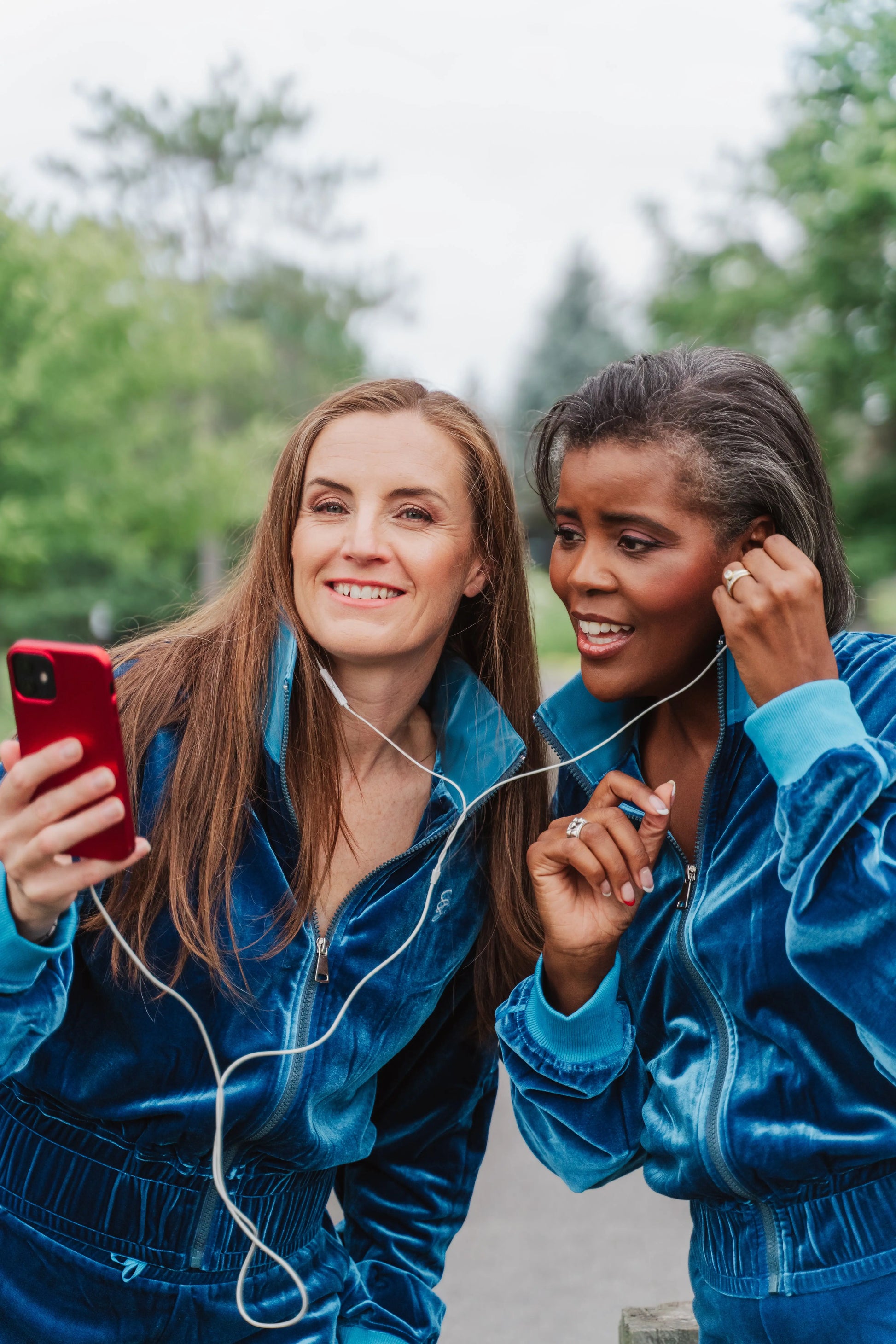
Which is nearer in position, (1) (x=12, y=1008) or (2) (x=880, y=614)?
(1) (x=12, y=1008)

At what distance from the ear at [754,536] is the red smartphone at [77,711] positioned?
43.7 inches

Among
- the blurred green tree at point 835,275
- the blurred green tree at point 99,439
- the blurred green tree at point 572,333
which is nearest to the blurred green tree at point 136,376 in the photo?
the blurred green tree at point 99,439

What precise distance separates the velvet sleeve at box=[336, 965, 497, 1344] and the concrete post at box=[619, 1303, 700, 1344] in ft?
1.32

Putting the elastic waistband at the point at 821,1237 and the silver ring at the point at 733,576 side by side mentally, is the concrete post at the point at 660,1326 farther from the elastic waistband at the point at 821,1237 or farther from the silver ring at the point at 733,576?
the silver ring at the point at 733,576

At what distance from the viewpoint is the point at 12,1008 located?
186cm

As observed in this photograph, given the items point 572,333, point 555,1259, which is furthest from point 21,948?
point 572,333

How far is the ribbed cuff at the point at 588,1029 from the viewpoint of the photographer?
2.17 m

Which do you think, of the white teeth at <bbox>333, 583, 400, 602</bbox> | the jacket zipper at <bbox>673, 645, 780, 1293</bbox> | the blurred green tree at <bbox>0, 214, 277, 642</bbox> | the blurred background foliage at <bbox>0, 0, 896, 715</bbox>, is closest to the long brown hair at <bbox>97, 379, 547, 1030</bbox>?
the white teeth at <bbox>333, 583, 400, 602</bbox>

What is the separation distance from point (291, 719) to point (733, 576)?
988 mm

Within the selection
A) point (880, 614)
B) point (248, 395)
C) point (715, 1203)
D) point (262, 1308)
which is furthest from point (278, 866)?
point (248, 395)

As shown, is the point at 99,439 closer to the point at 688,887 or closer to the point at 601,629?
the point at 601,629

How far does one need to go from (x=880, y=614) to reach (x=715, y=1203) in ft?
64.1

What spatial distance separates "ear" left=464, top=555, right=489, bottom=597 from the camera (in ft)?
8.86

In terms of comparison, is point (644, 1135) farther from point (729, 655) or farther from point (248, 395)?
point (248, 395)
